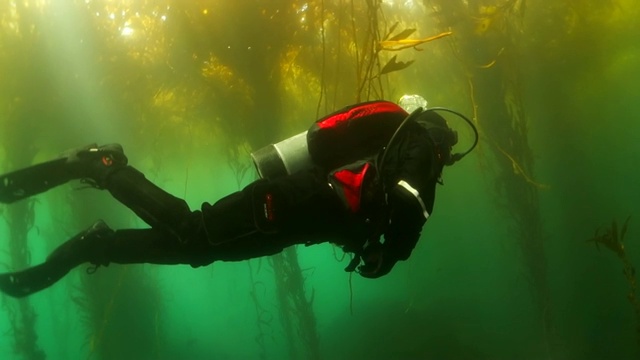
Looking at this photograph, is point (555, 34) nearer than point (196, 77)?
No

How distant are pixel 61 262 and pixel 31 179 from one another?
2.76ft

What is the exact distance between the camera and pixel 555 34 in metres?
15.6

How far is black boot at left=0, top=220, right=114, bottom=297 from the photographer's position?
377cm

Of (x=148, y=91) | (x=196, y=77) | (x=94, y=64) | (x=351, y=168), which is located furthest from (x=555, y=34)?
Answer: (x=351, y=168)

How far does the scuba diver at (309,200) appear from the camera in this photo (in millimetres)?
3012

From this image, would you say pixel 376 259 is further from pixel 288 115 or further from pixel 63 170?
Answer: pixel 288 115

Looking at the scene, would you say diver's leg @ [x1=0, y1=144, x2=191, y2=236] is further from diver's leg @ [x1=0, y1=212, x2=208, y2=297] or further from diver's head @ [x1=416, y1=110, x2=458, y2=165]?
diver's head @ [x1=416, y1=110, x2=458, y2=165]

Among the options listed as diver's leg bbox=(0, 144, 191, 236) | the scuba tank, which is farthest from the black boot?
the scuba tank

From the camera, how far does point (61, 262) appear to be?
12.6ft

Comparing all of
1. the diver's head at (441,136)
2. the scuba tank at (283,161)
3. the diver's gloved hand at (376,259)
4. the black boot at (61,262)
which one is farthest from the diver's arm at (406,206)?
the black boot at (61,262)

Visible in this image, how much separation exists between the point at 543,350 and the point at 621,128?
124 ft

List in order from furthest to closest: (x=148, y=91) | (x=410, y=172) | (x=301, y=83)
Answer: (x=301, y=83)
(x=148, y=91)
(x=410, y=172)

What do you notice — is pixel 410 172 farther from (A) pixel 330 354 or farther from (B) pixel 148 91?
(A) pixel 330 354

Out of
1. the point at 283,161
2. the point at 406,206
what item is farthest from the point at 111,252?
the point at 406,206
